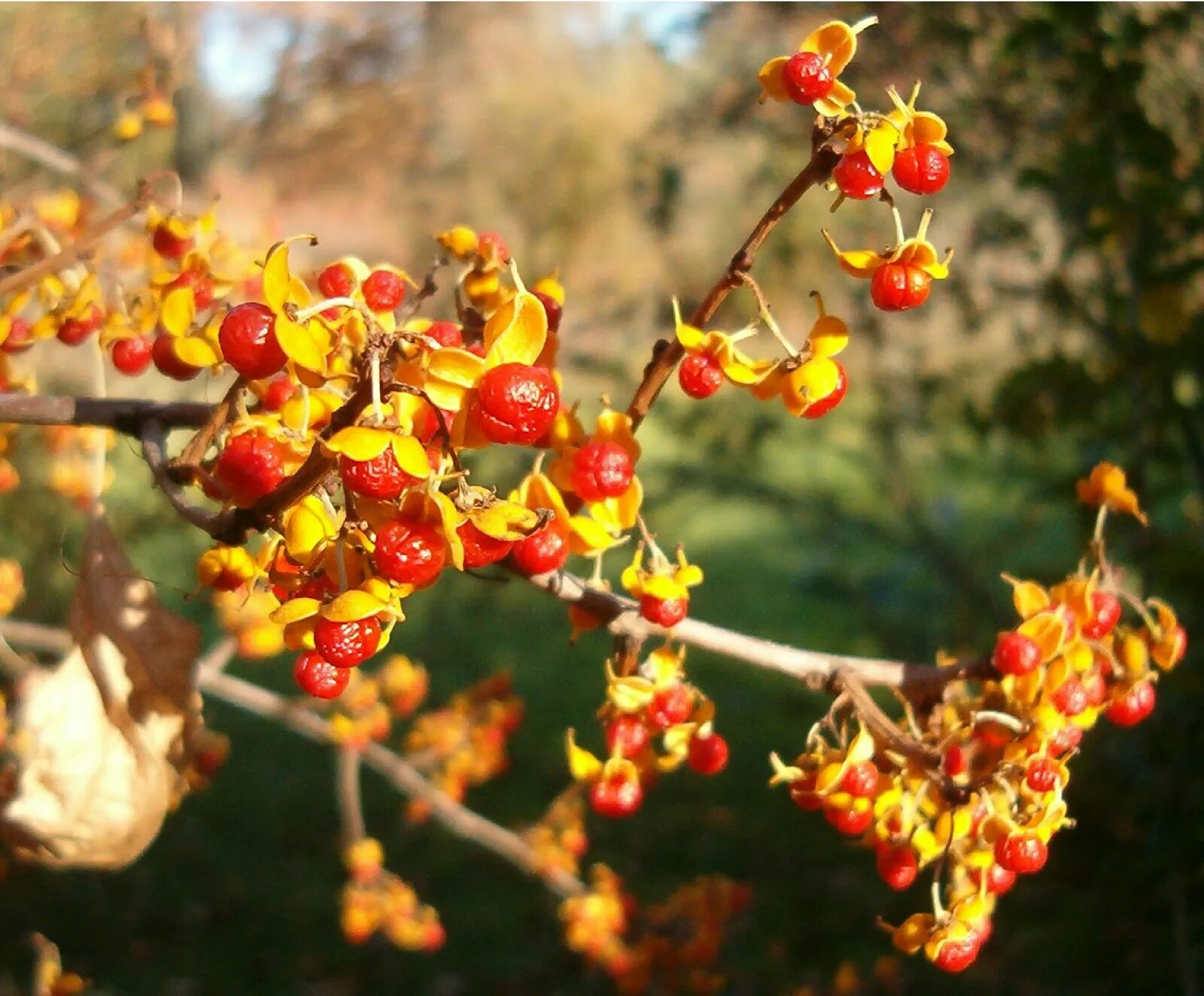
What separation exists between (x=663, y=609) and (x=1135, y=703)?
44 centimetres

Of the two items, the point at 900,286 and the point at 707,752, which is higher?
the point at 900,286

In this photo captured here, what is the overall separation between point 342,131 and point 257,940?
5839 mm

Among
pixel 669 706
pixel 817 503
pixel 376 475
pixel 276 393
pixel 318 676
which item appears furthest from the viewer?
pixel 817 503

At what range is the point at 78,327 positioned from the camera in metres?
0.97

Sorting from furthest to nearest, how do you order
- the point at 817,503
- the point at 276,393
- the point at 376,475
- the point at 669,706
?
1. the point at 817,503
2. the point at 669,706
3. the point at 276,393
4. the point at 376,475

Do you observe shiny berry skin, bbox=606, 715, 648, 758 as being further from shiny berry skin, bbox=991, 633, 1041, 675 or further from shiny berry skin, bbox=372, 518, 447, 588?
shiny berry skin, bbox=372, 518, 447, 588

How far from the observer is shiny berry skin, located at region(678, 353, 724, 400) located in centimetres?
74

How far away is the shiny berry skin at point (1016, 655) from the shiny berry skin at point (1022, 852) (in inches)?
4.9

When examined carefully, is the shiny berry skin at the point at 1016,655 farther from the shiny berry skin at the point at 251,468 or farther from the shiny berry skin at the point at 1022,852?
the shiny berry skin at the point at 251,468

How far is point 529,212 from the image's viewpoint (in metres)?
6.83

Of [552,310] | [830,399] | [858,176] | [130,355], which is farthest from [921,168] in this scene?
[130,355]

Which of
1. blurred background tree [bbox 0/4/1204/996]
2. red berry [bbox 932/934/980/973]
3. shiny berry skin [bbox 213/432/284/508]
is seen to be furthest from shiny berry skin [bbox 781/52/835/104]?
blurred background tree [bbox 0/4/1204/996]

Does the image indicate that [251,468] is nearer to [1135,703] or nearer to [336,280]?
[336,280]

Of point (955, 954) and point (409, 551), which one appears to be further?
point (955, 954)
